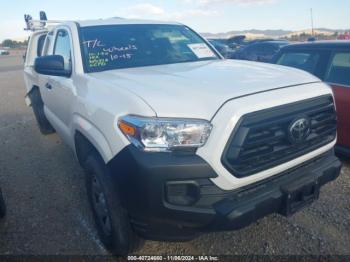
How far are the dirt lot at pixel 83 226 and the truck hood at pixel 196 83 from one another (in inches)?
52.5

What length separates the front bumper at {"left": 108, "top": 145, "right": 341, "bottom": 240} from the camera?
1946mm

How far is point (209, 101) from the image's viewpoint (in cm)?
206

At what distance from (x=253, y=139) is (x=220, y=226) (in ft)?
1.93

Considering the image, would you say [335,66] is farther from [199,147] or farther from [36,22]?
[36,22]

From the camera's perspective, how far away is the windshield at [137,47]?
315cm

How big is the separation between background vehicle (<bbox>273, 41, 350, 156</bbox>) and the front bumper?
6.28 feet

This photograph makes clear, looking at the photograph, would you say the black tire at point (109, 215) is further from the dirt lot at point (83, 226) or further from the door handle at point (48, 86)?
the door handle at point (48, 86)

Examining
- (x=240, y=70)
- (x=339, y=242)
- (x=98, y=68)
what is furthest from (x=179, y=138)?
(x=339, y=242)

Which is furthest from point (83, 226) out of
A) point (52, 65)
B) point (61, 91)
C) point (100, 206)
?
point (52, 65)

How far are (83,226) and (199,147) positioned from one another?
171cm

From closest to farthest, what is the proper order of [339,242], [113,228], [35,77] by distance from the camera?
[113,228]
[339,242]
[35,77]

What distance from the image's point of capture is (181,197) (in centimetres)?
202

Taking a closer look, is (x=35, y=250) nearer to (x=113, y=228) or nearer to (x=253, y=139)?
(x=113, y=228)

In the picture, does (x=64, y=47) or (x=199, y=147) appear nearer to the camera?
(x=199, y=147)
